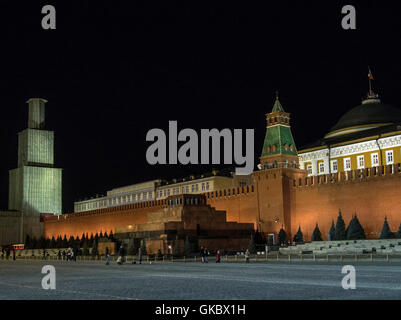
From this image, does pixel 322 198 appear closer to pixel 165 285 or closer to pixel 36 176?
pixel 165 285

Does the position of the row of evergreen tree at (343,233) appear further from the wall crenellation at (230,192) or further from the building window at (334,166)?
the building window at (334,166)

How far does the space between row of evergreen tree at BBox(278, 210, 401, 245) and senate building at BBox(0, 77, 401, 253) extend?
968 mm

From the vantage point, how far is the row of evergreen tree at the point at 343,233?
24.6 metres

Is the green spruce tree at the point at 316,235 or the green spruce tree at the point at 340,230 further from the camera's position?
the green spruce tree at the point at 316,235

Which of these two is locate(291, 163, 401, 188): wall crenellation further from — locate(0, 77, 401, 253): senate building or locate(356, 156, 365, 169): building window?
locate(356, 156, 365, 169): building window

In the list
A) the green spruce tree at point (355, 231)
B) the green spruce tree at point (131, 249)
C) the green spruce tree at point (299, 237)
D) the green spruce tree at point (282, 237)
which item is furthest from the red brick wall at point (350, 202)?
the green spruce tree at point (131, 249)

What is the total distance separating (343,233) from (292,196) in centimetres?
533

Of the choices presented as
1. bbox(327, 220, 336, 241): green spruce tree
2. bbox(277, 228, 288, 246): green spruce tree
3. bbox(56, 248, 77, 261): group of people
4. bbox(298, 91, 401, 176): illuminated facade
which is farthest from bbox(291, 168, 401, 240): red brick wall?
bbox(56, 248, 77, 261): group of people

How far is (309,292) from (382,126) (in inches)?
1180

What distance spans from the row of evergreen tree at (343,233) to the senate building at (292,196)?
968mm

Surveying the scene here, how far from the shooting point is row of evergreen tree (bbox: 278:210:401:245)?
24.6m

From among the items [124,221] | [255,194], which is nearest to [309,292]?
[255,194]

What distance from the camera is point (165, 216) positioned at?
33000mm
